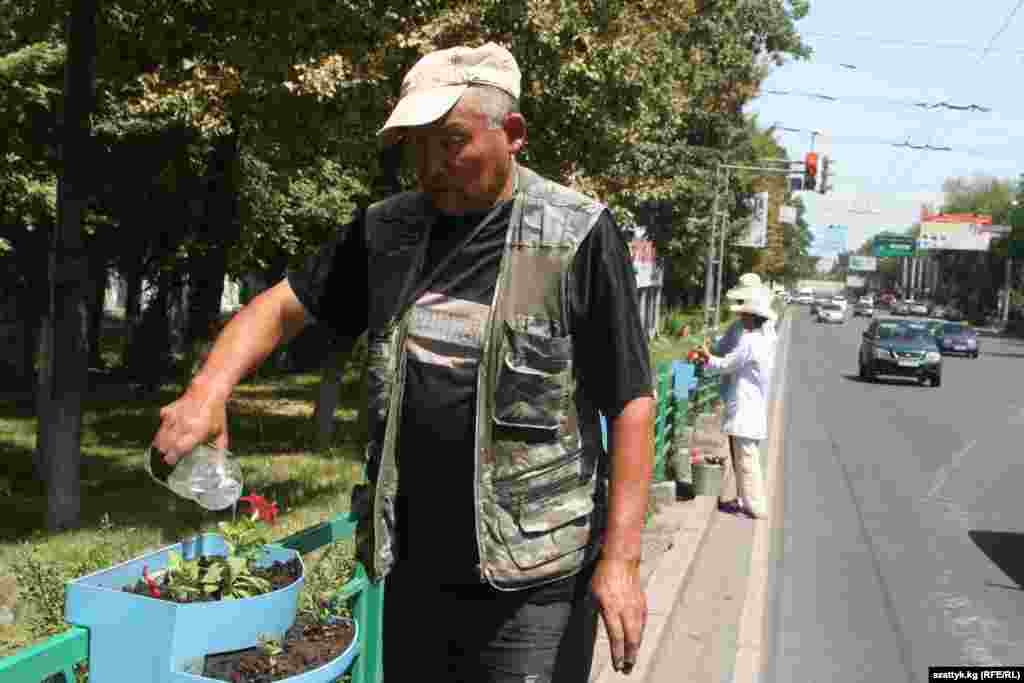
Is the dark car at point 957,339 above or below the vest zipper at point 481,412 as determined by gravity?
below

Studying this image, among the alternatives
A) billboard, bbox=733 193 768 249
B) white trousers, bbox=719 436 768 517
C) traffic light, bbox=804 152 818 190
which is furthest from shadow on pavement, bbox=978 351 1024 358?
white trousers, bbox=719 436 768 517

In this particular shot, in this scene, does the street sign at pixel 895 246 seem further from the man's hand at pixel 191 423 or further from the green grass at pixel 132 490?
the man's hand at pixel 191 423

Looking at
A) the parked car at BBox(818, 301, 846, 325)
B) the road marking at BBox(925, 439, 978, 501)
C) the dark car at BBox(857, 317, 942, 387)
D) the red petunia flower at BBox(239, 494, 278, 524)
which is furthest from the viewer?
the parked car at BBox(818, 301, 846, 325)

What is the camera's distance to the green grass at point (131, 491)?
15.4ft

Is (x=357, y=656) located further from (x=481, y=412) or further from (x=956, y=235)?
(x=956, y=235)

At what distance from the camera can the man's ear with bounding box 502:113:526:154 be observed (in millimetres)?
2418

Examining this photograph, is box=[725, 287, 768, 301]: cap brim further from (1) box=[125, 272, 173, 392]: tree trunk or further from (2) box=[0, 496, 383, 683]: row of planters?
(1) box=[125, 272, 173, 392]: tree trunk

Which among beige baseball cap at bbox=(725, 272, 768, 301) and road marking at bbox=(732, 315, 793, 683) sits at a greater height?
beige baseball cap at bbox=(725, 272, 768, 301)

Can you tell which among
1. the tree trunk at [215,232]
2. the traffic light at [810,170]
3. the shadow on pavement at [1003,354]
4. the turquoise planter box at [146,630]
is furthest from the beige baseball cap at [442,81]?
the shadow on pavement at [1003,354]

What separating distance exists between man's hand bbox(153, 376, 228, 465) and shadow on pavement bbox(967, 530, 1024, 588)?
687cm

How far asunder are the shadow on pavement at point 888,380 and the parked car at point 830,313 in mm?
48214

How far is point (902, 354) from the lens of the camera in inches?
1105

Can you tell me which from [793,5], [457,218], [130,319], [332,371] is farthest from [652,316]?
[457,218]

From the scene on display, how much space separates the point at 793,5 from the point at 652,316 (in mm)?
19499
